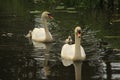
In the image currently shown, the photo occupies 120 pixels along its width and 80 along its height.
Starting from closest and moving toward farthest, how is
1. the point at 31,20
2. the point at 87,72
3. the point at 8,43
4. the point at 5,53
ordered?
the point at 87,72
the point at 5,53
the point at 8,43
the point at 31,20

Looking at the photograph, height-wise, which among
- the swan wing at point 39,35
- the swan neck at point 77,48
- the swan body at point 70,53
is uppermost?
Result: the swan neck at point 77,48

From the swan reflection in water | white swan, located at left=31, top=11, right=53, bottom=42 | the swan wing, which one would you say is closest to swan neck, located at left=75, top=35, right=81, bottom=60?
the swan reflection in water

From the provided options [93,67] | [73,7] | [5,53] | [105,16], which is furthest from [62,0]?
[93,67]

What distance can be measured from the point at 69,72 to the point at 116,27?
842 centimetres

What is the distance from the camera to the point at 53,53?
17.2 meters

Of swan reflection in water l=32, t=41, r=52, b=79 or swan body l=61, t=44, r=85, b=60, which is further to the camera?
swan body l=61, t=44, r=85, b=60

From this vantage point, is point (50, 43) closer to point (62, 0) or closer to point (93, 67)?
point (93, 67)

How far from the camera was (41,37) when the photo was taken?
21000 mm

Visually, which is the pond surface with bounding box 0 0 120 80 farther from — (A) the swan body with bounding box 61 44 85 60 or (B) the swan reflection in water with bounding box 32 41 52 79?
(A) the swan body with bounding box 61 44 85 60

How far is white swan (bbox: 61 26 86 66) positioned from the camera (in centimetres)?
1582

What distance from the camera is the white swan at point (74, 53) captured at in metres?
15.8

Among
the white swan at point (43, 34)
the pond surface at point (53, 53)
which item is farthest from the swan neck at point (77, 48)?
the white swan at point (43, 34)

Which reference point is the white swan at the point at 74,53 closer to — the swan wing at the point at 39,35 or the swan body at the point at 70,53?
the swan body at the point at 70,53

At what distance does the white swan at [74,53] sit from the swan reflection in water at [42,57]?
2.11 ft
